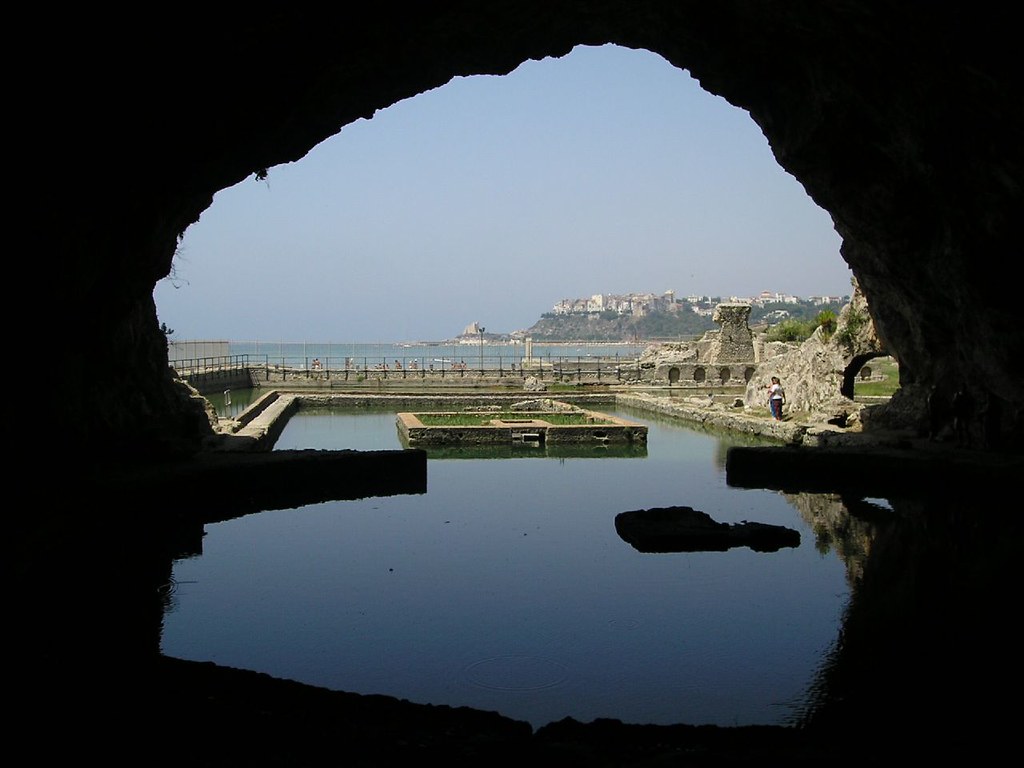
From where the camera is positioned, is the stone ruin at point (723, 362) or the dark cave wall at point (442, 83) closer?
the dark cave wall at point (442, 83)

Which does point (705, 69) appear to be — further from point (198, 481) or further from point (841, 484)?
point (198, 481)

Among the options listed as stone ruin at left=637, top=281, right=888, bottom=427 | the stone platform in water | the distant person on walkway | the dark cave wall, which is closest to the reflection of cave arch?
stone ruin at left=637, top=281, right=888, bottom=427

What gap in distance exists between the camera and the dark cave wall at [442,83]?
31.8ft

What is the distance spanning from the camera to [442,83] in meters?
15.2

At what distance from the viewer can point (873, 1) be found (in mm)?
10156

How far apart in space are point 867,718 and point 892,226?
1069 centimetres

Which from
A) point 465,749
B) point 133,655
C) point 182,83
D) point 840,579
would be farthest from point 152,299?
point 465,749

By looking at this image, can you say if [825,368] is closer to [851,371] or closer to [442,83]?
[851,371]

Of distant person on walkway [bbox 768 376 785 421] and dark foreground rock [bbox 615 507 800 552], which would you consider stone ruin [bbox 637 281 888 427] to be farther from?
dark foreground rock [bbox 615 507 800 552]

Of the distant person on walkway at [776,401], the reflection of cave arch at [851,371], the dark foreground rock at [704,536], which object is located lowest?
the dark foreground rock at [704,536]

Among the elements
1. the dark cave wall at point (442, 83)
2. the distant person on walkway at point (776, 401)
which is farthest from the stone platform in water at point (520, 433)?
the dark cave wall at point (442, 83)

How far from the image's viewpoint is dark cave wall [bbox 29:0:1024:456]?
969cm

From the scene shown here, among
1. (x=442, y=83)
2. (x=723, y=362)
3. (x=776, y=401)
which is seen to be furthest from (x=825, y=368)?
(x=723, y=362)

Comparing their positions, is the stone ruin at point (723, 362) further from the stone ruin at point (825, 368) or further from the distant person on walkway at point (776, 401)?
the distant person on walkway at point (776, 401)
